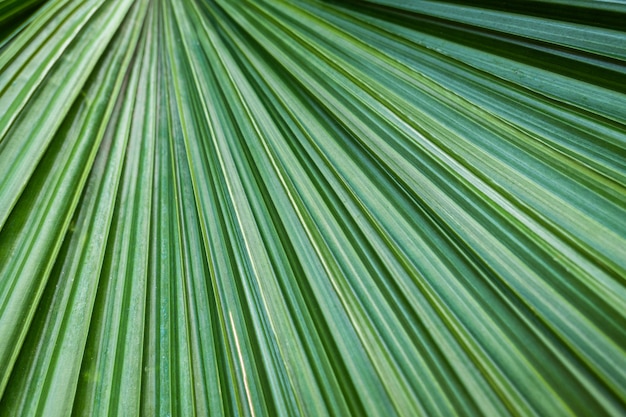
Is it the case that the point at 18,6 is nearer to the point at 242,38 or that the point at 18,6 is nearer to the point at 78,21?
the point at 78,21

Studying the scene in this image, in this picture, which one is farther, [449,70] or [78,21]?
[78,21]

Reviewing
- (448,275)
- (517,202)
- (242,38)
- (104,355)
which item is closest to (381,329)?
(448,275)

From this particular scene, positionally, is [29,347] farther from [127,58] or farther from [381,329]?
[127,58]

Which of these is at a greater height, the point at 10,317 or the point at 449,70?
the point at 449,70

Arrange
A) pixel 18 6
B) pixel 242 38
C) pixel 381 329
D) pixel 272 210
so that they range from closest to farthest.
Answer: pixel 381 329 < pixel 272 210 < pixel 18 6 < pixel 242 38

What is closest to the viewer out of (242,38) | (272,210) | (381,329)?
(381,329)

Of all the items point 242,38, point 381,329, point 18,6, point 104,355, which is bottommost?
point 381,329
